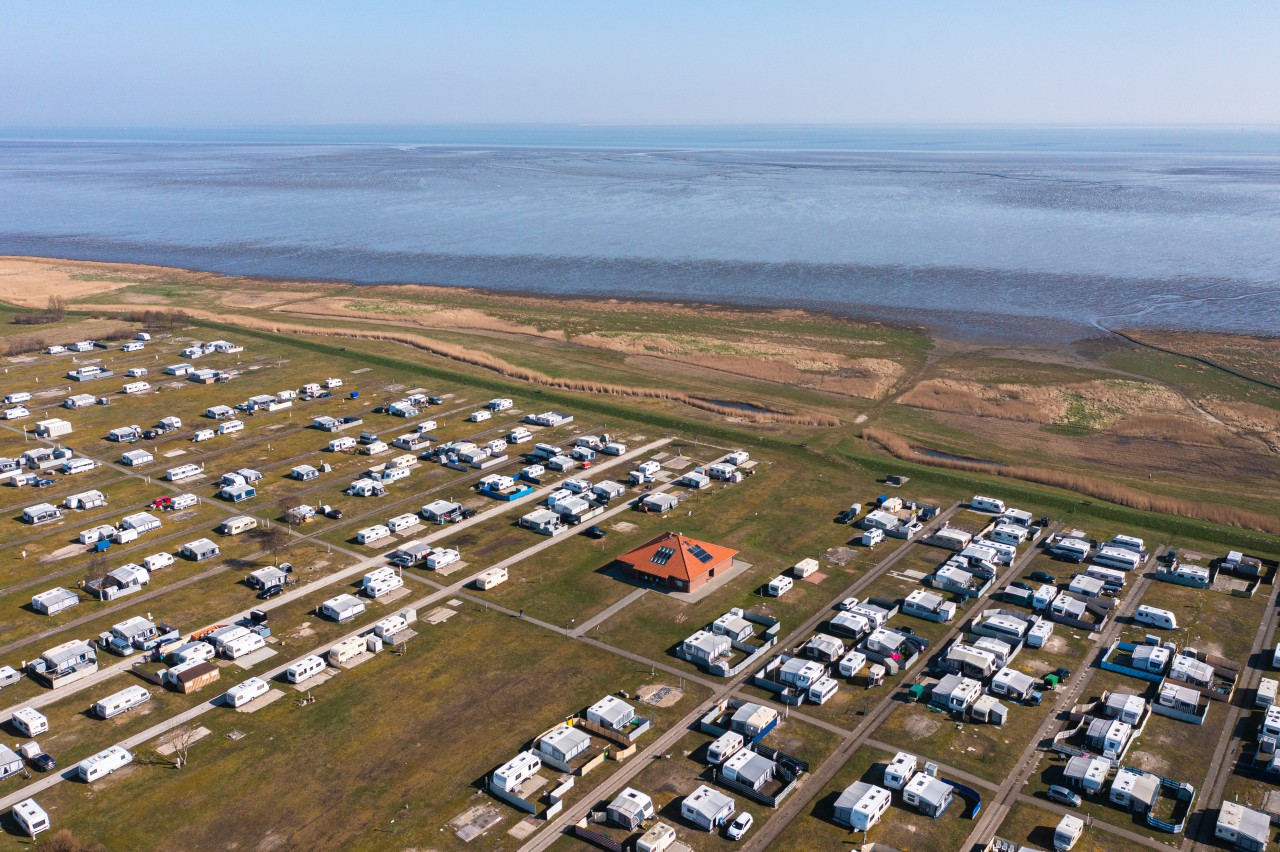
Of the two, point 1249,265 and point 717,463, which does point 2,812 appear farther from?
point 1249,265

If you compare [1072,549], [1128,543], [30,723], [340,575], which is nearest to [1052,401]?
[1128,543]

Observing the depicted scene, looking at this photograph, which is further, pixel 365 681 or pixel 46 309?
pixel 46 309

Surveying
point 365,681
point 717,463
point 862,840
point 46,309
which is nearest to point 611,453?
point 717,463

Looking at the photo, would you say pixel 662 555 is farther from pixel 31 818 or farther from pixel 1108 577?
pixel 31 818

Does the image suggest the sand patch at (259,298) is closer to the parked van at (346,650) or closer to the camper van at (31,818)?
the parked van at (346,650)

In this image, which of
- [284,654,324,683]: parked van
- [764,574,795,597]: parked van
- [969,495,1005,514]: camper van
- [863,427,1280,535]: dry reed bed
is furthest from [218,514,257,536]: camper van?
[863,427,1280,535]: dry reed bed

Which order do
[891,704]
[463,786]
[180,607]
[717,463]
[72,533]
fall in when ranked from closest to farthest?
[463,786] → [891,704] → [180,607] → [72,533] → [717,463]
